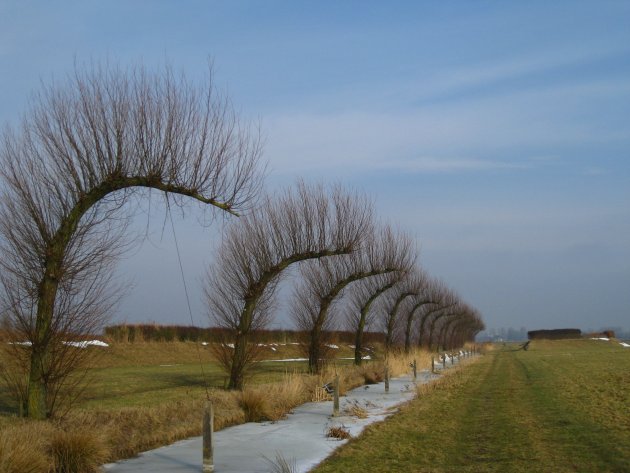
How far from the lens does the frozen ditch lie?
34.4 ft

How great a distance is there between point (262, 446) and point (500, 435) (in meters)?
4.81

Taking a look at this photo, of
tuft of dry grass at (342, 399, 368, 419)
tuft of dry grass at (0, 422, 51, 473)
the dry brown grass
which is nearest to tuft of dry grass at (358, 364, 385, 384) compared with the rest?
the dry brown grass

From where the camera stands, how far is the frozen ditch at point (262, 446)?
10.5m

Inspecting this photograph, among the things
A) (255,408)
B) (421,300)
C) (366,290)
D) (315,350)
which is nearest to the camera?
(255,408)

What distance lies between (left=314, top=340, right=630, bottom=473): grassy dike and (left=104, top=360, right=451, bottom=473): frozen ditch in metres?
0.51

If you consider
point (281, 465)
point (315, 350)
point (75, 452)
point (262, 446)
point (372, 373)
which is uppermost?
point (315, 350)

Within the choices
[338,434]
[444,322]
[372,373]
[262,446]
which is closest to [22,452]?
[262,446]

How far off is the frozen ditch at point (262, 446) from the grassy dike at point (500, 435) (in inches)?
20.0

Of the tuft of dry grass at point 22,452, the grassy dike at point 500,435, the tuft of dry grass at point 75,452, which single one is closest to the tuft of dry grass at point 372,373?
the grassy dike at point 500,435

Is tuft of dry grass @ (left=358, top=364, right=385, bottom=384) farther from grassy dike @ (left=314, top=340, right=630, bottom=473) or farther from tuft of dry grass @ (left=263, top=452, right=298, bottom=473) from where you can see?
tuft of dry grass @ (left=263, top=452, right=298, bottom=473)

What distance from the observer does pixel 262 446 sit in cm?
1242

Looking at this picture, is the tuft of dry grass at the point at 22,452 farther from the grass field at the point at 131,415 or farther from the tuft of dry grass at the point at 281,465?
the tuft of dry grass at the point at 281,465

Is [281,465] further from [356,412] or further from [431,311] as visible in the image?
[431,311]

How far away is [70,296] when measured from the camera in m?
12.4
